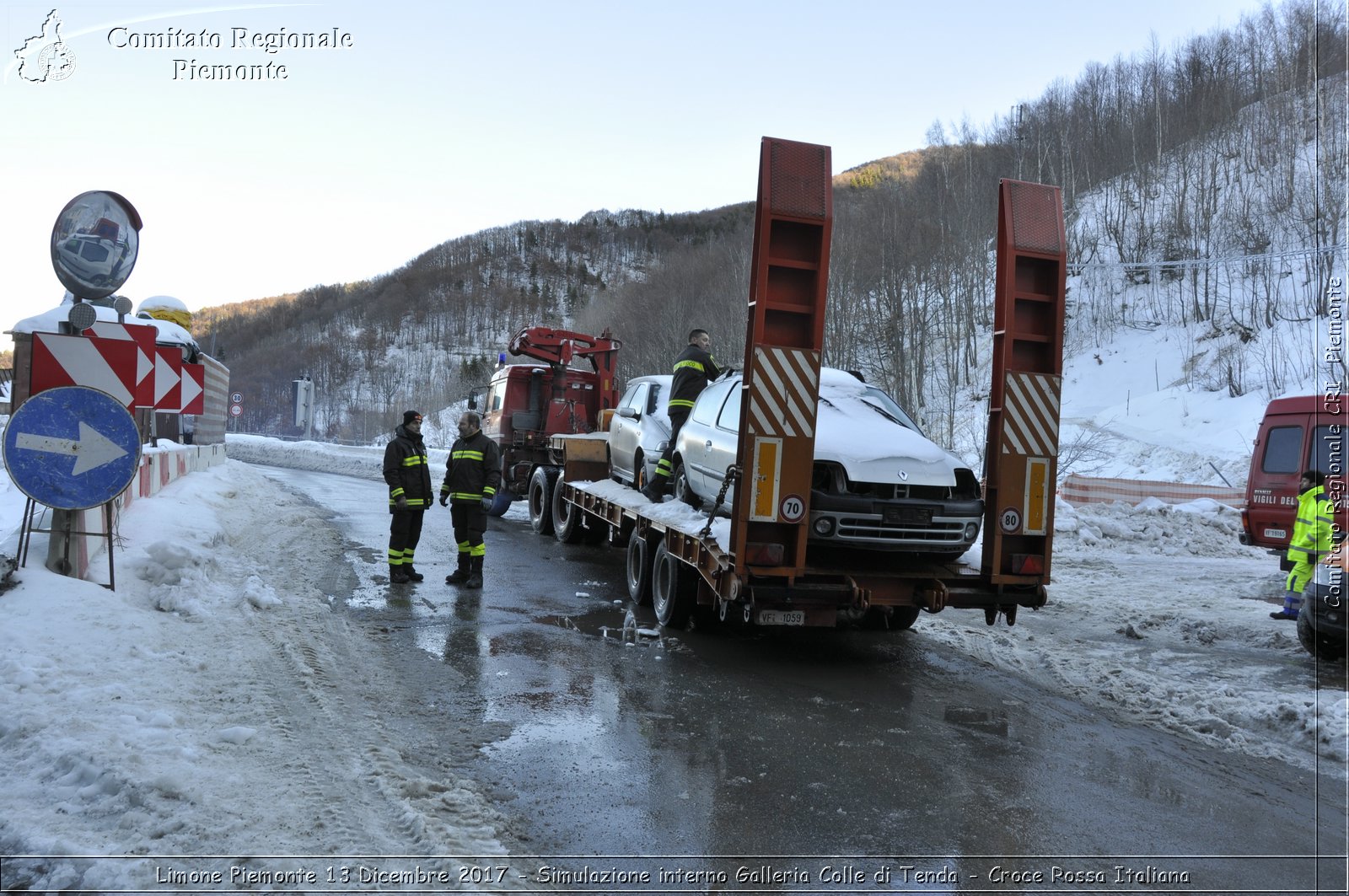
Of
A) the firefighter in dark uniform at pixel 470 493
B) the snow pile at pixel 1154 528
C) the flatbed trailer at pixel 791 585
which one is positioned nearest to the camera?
the flatbed trailer at pixel 791 585

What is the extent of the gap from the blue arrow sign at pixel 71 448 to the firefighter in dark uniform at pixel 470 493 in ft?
11.7

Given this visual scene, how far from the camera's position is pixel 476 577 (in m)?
9.77

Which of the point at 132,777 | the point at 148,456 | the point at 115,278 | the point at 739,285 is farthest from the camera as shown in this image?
the point at 739,285

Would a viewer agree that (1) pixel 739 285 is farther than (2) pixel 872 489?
Yes

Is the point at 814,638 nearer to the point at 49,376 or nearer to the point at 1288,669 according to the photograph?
the point at 1288,669

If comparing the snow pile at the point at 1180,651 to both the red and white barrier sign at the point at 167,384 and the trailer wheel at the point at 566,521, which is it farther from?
the red and white barrier sign at the point at 167,384

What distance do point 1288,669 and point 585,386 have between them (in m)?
12.7

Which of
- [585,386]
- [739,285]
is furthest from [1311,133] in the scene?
[585,386]

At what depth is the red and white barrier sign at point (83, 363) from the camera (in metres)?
6.77

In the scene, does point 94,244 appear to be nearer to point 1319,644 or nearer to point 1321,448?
point 1319,644

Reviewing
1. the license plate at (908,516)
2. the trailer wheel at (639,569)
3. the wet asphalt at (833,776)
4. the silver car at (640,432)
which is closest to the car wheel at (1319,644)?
the wet asphalt at (833,776)

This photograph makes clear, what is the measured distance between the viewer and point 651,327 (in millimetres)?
48688

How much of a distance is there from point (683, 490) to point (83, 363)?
4.94 metres

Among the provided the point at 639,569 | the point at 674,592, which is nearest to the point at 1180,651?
the point at 674,592
